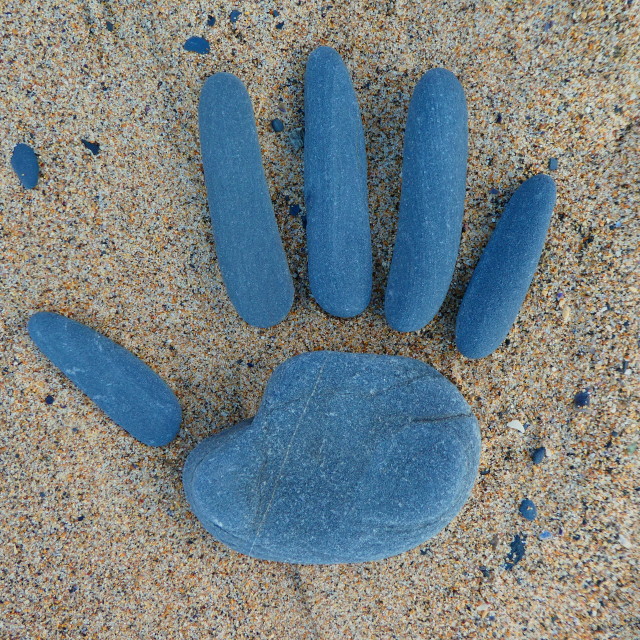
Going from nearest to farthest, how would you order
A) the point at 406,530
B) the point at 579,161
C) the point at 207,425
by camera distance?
the point at 406,530
the point at 579,161
the point at 207,425

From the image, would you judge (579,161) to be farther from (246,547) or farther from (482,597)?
(246,547)

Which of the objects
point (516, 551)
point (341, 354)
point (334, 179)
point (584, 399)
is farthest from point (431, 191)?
point (516, 551)

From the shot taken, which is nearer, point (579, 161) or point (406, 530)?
point (406, 530)

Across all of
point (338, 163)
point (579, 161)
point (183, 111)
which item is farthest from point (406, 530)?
point (183, 111)

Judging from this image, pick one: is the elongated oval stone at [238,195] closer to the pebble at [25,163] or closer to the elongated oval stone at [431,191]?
the elongated oval stone at [431,191]

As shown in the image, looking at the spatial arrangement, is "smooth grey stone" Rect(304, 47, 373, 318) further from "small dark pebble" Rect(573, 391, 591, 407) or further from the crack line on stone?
"small dark pebble" Rect(573, 391, 591, 407)

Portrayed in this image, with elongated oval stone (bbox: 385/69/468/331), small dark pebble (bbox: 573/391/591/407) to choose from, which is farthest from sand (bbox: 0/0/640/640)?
elongated oval stone (bbox: 385/69/468/331)
